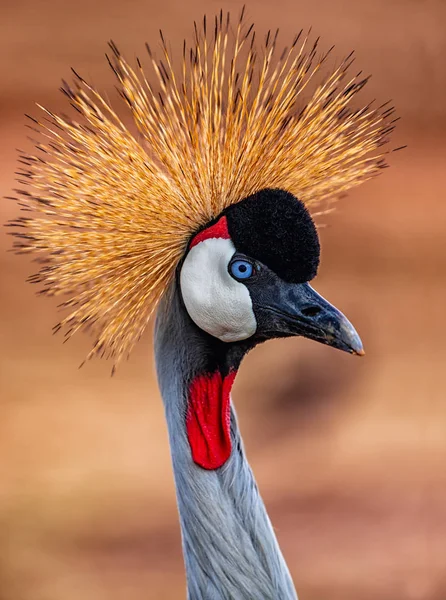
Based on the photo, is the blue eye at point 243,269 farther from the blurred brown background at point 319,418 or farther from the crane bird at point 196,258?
the blurred brown background at point 319,418

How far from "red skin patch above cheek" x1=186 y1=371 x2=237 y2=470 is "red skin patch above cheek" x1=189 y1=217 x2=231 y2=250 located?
14 cm

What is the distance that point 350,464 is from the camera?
181 cm

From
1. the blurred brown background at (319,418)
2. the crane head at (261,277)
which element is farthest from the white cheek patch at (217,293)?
the blurred brown background at (319,418)

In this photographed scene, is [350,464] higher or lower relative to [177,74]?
lower

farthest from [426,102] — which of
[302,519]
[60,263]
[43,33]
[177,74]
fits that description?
[60,263]

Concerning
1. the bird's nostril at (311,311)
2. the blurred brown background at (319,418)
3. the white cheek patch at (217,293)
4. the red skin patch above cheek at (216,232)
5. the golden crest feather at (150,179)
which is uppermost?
the golden crest feather at (150,179)

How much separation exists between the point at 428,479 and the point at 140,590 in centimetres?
60

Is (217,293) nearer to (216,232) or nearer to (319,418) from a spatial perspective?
(216,232)

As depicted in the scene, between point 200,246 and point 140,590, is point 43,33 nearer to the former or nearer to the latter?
point 200,246

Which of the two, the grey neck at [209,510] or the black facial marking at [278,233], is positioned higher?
the black facial marking at [278,233]

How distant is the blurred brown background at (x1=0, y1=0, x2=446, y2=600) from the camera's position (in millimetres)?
1682

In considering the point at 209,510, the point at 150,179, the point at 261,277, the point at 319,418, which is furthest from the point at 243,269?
the point at 319,418

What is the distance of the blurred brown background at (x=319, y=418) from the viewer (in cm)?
168

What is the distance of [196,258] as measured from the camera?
0.96m
